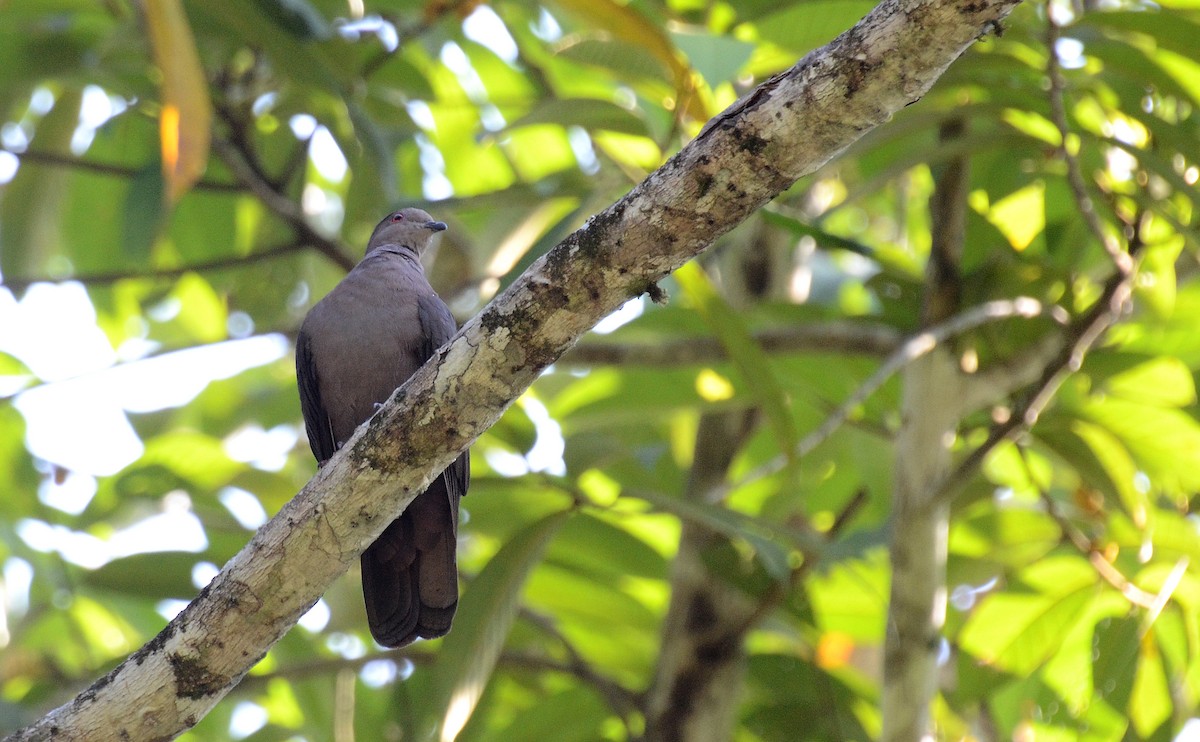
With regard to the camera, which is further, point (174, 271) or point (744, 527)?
point (174, 271)

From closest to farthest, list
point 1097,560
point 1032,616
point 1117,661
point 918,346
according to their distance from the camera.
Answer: point 918,346 < point 1117,661 < point 1097,560 < point 1032,616

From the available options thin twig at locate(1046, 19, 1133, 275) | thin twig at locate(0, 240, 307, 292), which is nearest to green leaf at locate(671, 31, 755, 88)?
thin twig at locate(1046, 19, 1133, 275)

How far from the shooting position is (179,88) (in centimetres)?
338

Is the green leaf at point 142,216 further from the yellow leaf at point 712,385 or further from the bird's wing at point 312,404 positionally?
the yellow leaf at point 712,385

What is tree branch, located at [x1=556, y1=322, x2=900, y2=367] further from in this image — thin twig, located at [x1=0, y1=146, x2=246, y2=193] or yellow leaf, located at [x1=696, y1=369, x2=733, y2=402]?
thin twig, located at [x1=0, y1=146, x2=246, y2=193]

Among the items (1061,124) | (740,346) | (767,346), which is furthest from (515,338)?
Result: (767,346)

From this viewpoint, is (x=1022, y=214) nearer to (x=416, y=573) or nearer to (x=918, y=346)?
(x=918, y=346)

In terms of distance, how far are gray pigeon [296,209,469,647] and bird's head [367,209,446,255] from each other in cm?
9

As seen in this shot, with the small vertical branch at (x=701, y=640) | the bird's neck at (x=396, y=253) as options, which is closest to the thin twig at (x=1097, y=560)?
the small vertical branch at (x=701, y=640)

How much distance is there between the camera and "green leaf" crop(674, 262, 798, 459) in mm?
3777

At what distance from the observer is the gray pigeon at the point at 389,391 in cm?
367

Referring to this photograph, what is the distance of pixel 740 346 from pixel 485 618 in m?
1.15

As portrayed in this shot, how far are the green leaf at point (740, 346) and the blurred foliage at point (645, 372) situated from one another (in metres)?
0.01

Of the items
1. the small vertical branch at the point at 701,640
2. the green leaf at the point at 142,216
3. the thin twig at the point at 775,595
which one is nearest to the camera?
the thin twig at the point at 775,595
